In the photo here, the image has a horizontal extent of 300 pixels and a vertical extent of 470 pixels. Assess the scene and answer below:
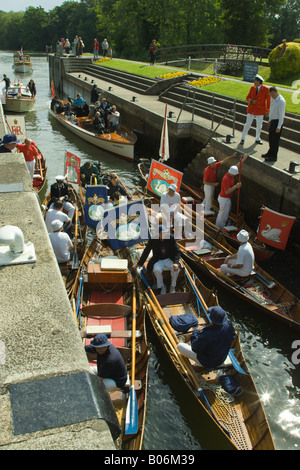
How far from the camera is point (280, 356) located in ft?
28.5

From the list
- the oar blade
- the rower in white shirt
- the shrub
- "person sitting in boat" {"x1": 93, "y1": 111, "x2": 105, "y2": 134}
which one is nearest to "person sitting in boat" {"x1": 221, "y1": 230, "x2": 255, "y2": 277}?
the rower in white shirt

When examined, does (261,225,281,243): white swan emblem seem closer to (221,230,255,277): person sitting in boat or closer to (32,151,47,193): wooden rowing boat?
(221,230,255,277): person sitting in boat

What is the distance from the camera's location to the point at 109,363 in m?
Result: 5.86

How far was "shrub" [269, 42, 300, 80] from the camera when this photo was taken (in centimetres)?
2341

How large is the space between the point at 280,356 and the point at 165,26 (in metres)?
50.7

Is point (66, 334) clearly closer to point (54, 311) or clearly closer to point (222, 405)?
point (54, 311)

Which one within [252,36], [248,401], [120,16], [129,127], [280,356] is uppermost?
[120,16]

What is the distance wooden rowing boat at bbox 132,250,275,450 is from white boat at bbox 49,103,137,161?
43.4 ft

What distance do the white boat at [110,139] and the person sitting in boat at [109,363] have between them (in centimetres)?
1591

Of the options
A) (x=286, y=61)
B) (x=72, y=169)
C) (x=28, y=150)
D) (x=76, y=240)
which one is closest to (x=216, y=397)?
(x=76, y=240)

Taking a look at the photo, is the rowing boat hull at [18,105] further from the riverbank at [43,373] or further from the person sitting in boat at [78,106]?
the riverbank at [43,373]

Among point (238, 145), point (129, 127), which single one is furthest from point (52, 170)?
point (238, 145)

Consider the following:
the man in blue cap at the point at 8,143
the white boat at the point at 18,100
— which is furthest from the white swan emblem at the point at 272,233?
the white boat at the point at 18,100

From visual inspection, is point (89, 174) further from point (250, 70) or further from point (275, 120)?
point (250, 70)
